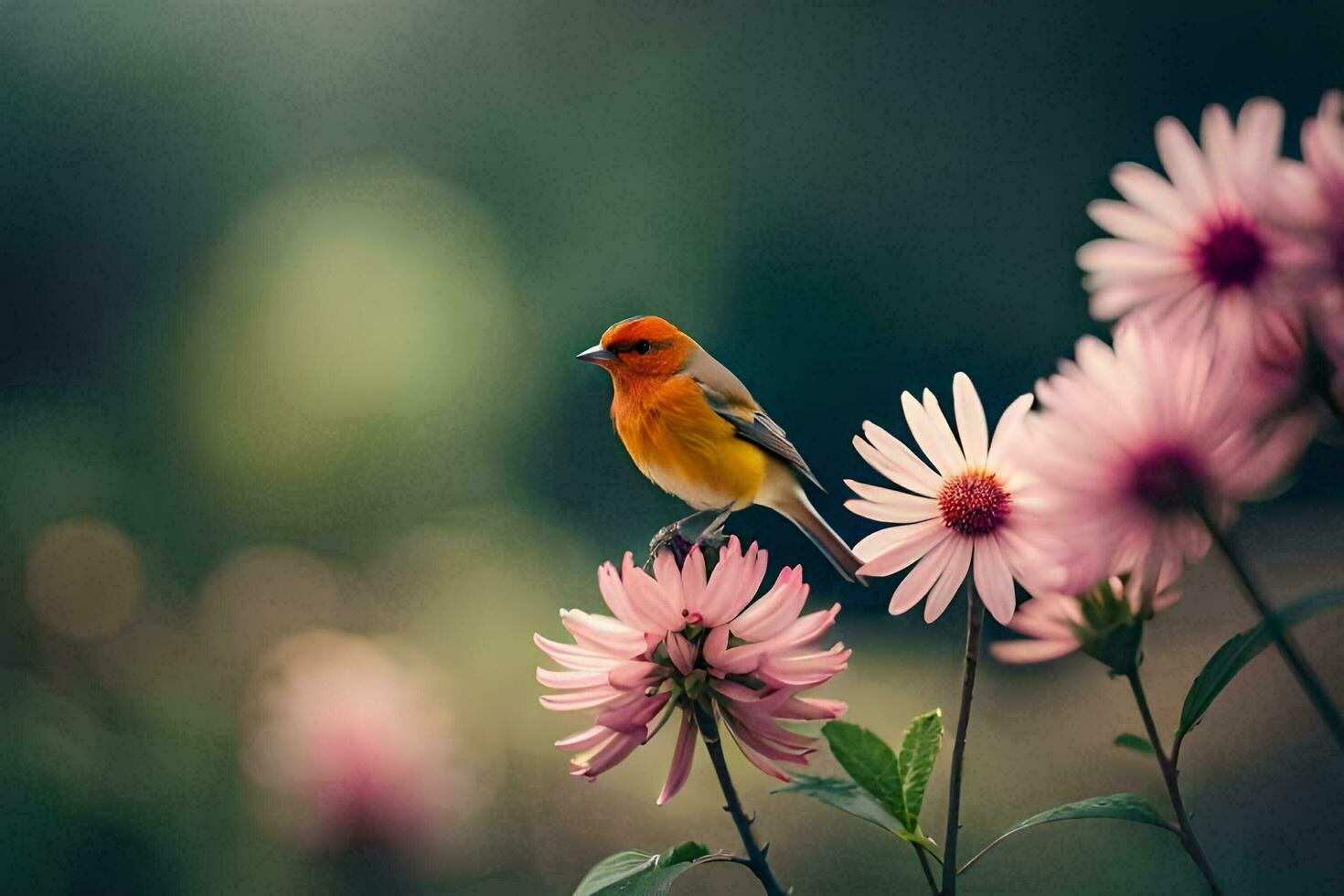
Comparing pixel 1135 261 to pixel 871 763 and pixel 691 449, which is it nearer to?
pixel 871 763

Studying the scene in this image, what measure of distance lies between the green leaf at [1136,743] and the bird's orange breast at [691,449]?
24cm

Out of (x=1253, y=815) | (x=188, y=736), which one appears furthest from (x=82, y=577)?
(x=1253, y=815)

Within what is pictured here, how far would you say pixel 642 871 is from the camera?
26 centimetres

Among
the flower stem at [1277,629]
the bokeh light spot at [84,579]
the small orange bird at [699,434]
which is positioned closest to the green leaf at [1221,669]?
the flower stem at [1277,629]

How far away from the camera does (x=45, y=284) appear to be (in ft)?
6.73

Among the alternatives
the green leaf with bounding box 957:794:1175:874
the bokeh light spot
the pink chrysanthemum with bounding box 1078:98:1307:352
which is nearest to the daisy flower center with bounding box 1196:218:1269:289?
the pink chrysanthemum with bounding box 1078:98:1307:352

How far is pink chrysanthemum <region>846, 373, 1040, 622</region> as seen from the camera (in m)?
0.25

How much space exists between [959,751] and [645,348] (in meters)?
0.29

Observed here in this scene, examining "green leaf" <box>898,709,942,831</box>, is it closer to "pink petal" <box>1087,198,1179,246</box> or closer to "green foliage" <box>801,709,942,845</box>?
"green foliage" <box>801,709,942,845</box>

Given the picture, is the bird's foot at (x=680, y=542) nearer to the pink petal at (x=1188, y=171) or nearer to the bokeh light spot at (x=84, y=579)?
the pink petal at (x=1188, y=171)

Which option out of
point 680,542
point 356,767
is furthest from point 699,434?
point 356,767

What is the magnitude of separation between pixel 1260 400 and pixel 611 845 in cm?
121

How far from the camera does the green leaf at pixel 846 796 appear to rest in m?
0.23

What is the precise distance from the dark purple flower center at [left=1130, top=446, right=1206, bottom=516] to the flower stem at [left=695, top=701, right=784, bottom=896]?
0.10 meters
